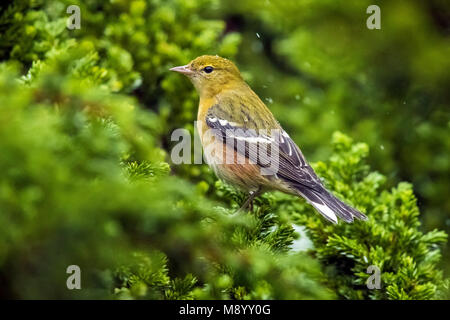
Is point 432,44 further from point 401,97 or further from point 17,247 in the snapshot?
point 17,247

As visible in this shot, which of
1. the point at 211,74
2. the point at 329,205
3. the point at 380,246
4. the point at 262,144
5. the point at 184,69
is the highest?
the point at 211,74

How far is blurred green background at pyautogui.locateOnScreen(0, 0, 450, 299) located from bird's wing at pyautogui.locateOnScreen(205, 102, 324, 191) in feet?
0.78

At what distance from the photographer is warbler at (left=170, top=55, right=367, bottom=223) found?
4.43 meters

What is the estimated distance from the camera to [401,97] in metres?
5.98

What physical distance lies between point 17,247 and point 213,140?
9.55 feet

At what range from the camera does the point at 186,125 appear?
5270 millimetres

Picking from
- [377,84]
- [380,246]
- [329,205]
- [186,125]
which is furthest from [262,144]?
[377,84]

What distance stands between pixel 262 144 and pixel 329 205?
3.42 feet

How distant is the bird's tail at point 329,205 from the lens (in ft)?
12.8

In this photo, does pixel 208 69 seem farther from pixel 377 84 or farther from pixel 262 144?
pixel 377 84

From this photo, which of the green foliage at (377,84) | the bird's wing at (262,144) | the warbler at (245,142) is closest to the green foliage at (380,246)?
the warbler at (245,142)

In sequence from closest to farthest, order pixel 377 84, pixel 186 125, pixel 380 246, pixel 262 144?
pixel 380 246 < pixel 262 144 < pixel 186 125 < pixel 377 84

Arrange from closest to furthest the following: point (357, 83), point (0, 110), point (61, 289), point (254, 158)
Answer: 1. point (0, 110)
2. point (61, 289)
3. point (254, 158)
4. point (357, 83)
